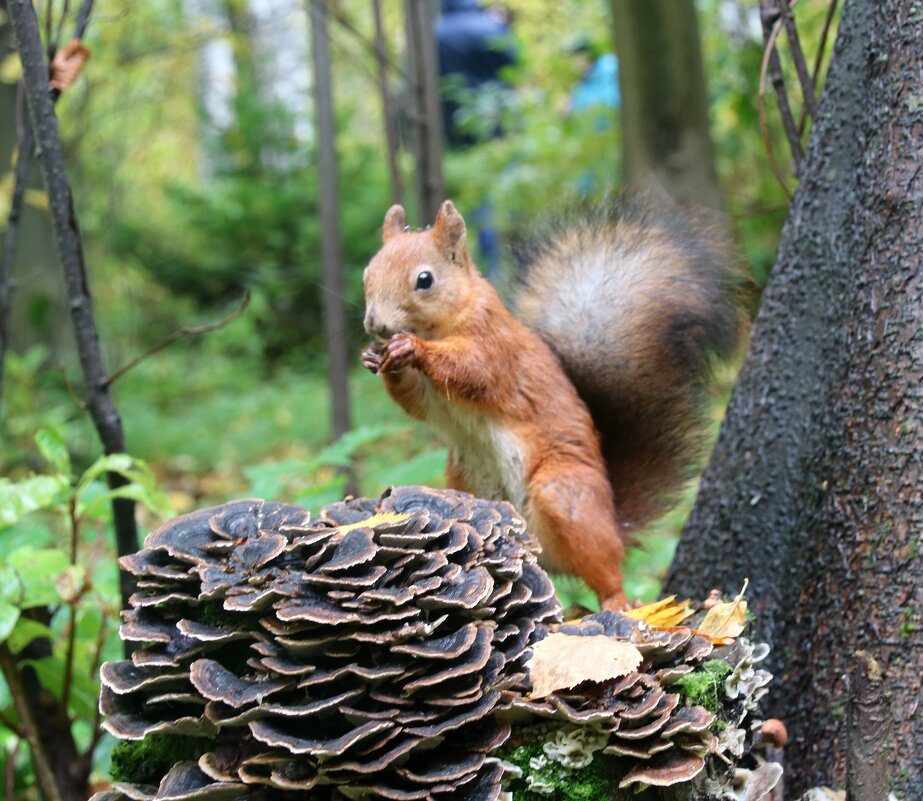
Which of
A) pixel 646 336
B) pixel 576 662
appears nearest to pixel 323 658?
pixel 576 662

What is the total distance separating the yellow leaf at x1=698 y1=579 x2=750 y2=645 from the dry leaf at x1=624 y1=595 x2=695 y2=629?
0.04 m

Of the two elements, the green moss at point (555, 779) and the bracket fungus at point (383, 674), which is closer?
the bracket fungus at point (383, 674)

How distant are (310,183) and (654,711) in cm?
913

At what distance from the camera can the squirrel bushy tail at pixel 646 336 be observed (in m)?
2.45

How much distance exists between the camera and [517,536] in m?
1.83

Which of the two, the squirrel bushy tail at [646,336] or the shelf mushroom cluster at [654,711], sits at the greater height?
the squirrel bushy tail at [646,336]

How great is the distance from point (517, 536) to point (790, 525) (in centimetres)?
65

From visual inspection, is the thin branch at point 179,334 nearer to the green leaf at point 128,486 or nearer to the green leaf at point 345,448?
the green leaf at point 128,486

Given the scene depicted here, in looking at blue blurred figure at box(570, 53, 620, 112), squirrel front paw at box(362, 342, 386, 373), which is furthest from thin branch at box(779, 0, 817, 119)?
blue blurred figure at box(570, 53, 620, 112)

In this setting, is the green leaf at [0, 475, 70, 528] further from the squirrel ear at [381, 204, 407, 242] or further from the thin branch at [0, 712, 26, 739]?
the squirrel ear at [381, 204, 407, 242]

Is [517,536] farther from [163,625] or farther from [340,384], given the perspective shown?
[340,384]

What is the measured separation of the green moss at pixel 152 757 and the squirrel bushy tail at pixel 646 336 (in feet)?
4.12

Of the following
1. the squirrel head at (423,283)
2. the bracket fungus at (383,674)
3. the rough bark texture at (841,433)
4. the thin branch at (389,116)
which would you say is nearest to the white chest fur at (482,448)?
the squirrel head at (423,283)

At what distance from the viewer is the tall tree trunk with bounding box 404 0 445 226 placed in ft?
12.9
